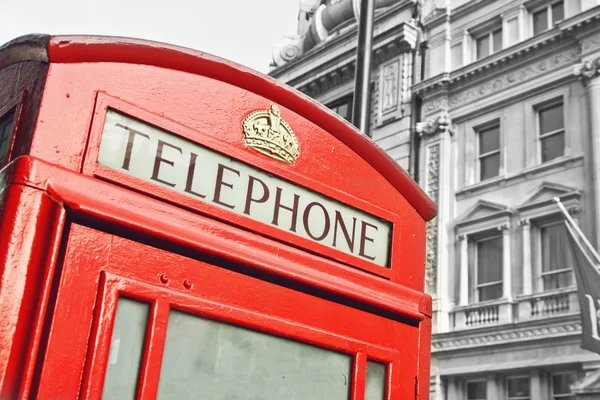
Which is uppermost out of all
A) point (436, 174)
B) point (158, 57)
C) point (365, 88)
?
point (436, 174)

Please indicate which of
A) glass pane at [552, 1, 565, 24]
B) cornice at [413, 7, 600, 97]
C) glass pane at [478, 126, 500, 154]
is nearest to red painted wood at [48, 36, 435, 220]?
cornice at [413, 7, 600, 97]

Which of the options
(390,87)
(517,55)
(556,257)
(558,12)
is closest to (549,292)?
(556,257)

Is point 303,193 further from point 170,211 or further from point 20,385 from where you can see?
point 20,385

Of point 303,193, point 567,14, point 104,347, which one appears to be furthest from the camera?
point 567,14

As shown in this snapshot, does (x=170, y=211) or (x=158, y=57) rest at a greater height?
(x=158, y=57)

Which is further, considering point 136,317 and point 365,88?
point 365,88

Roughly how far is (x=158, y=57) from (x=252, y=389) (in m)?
0.94

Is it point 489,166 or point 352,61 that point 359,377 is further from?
point 352,61

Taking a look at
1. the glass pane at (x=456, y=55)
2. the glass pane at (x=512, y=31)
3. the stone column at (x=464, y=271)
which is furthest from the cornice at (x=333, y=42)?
the stone column at (x=464, y=271)

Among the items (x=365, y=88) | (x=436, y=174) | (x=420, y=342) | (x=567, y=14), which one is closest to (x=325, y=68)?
(x=436, y=174)

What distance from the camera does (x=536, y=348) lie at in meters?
14.6

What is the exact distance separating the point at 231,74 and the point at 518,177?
48.6 feet

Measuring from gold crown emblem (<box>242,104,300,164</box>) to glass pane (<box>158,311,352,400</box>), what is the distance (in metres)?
0.56

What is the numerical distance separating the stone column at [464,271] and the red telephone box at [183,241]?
14268mm
